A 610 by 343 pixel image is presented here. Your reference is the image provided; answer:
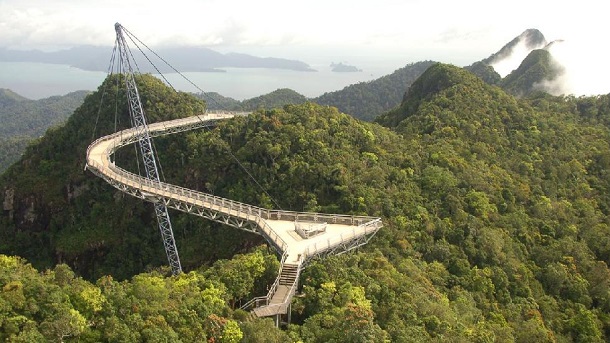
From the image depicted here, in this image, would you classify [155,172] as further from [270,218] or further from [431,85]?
[431,85]

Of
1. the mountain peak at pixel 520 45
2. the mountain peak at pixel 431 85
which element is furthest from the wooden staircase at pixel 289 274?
the mountain peak at pixel 520 45

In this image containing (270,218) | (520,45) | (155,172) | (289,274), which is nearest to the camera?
(289,274)

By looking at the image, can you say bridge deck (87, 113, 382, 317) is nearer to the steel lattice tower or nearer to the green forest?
the green forest

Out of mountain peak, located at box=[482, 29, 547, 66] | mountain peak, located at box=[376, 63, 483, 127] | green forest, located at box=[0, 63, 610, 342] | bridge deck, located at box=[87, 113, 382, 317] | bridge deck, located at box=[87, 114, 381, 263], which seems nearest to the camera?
green forest, located at box=[0, 63, 610, 342]

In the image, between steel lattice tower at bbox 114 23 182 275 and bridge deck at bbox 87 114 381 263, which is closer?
bridge deck at bbox 87 114 381 263

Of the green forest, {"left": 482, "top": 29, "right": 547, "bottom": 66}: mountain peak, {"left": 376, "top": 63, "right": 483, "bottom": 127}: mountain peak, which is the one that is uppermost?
{"left": 482, "top": 29, "right": 547, "bottom": 66}: mountain peak

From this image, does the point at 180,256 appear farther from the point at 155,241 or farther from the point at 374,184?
the point at 374,184

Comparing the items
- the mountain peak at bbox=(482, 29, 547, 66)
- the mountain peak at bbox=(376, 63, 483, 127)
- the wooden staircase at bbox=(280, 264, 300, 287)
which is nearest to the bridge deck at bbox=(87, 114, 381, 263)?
the wooden staircase at bbox=(280, 264, 300, 287)

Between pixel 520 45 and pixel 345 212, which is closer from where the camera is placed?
pixel 345 212

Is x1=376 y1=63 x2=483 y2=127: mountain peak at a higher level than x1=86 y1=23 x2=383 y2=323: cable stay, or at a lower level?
higher

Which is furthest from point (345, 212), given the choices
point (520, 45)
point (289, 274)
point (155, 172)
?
point (520, 45)
